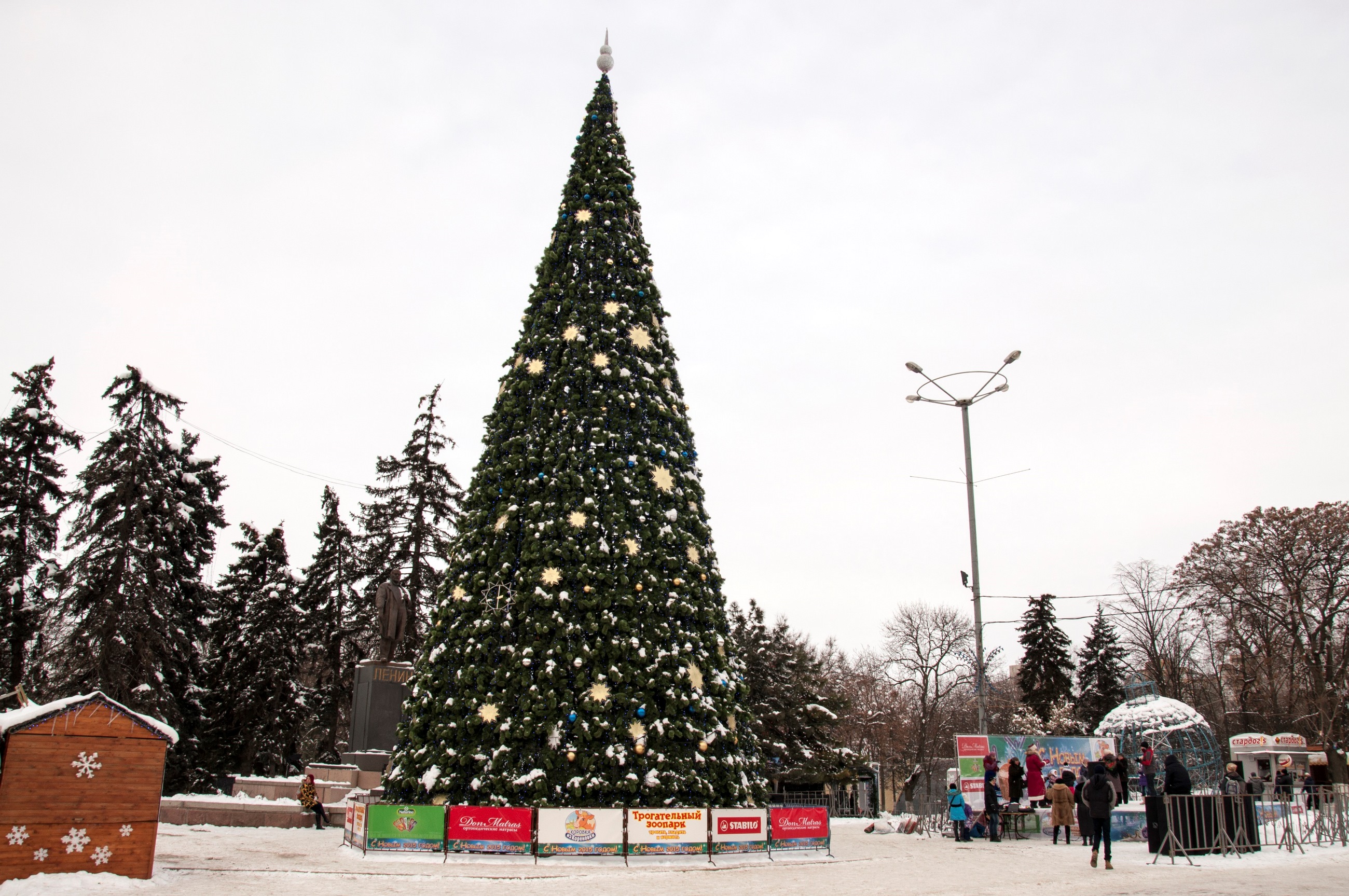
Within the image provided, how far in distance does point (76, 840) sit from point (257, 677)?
1100 inches

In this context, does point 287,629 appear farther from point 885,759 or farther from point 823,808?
point 885,759

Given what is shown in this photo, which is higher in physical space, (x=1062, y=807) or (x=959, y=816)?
(x=1062, y=807)

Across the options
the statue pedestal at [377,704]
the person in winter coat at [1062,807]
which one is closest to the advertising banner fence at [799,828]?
the person in winter coat at [1062,807]

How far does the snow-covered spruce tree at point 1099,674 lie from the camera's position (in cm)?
4997

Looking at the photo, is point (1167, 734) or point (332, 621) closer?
point (1167, 734)

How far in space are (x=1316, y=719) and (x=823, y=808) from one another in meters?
37.8

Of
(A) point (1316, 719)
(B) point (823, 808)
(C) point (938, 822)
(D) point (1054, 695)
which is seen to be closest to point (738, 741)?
(B) point (823, 808)

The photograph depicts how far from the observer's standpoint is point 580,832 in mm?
11641

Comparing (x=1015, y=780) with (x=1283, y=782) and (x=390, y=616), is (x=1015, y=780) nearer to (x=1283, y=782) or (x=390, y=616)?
→ (x=1283, y=782)

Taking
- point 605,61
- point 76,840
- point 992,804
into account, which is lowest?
point 992,804

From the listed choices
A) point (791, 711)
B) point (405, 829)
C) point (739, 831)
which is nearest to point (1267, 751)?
point (791, 711)

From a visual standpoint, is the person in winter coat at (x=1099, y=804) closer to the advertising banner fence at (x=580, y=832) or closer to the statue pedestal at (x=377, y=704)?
the advertising banner fence at (x=580, y=832)

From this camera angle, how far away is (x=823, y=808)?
14.0 m

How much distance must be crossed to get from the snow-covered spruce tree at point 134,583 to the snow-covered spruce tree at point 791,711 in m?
19.8
